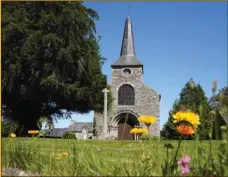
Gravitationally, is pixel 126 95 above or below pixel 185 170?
above

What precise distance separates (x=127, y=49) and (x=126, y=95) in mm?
4992

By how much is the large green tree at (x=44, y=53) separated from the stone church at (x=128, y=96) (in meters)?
9.68

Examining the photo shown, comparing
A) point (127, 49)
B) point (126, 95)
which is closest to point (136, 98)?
point (126, 95)

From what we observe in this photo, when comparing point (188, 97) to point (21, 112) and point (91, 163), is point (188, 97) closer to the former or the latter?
point (21, 112)

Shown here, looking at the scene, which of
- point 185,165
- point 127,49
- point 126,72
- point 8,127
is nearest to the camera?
point 185,165

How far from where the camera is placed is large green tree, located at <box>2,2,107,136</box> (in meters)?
21.3

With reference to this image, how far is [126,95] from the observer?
3450cm

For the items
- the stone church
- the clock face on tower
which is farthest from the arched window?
the clock face on tower

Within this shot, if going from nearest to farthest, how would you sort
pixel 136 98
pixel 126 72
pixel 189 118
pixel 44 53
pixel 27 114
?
pixel 189 118 < pixel 44 53 < pixel 27 114 < pixel 136 98 < pixel 126 72

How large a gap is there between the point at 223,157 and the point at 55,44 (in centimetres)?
1944

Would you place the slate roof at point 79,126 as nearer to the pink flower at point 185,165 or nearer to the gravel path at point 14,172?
the gravel path at point 14,172

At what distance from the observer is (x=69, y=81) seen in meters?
23.3

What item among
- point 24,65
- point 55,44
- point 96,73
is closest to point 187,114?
point 55,44

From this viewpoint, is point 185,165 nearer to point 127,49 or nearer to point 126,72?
point 126,72
